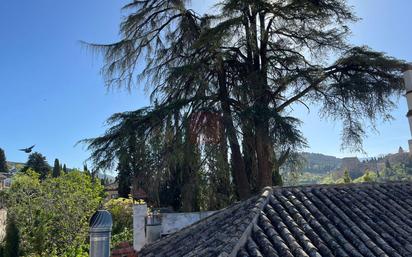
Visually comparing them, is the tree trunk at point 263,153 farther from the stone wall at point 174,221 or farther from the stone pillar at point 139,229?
the stone pillar at point 139,229

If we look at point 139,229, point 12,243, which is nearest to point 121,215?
point 12,243

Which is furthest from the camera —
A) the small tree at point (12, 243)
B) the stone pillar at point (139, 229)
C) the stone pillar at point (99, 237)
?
the small tree at point (12, 243)

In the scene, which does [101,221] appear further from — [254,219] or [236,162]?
[236,162]

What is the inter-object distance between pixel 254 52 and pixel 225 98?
2.73m

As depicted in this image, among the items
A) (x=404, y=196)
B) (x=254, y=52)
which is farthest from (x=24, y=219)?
(x=404, y=196)

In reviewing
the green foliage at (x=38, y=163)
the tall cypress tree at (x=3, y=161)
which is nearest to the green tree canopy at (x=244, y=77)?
the green foliage at (x=38, y=163)

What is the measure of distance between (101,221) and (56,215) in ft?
51.5

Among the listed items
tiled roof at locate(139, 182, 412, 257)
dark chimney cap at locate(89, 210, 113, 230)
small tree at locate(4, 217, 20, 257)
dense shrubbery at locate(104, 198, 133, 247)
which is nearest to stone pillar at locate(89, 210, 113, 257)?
dark chimney cap at locate(89, 210, 113, 230)

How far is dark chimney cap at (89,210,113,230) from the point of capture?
258 inches

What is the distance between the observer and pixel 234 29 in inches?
541

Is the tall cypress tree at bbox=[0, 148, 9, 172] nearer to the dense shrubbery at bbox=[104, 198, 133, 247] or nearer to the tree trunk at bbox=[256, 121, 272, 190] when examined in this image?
the dense shrubbery at bbox=[104, 198, 133, 247]

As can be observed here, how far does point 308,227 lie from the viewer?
6.41 m

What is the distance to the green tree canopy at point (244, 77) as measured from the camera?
12.7 meters

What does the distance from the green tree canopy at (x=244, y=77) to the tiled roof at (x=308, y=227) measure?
359 cm
